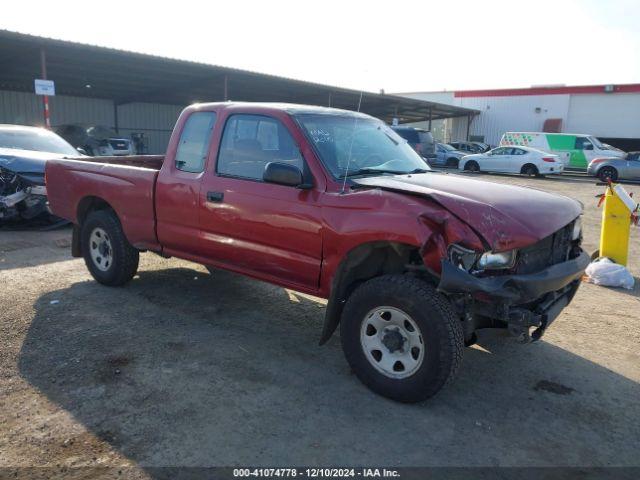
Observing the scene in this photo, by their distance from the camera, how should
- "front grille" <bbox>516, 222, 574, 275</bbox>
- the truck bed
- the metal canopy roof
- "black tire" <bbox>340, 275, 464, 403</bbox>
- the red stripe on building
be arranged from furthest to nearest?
1. the red stripe on building
2. the metal canopy roof
3. the truck bed
4. "front grille" <bbox>516, 222, 574, 275</bbox>
5. "black tire" <bbox>340, 275, 464, 403</bbox>

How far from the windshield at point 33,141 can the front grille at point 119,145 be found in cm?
979

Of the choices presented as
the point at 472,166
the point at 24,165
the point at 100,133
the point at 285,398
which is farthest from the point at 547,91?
the point at 285,398

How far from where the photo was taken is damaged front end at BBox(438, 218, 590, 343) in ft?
9.82

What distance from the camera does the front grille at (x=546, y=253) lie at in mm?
3274

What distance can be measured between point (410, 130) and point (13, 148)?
667 inches

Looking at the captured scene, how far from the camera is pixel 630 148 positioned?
1329 inches

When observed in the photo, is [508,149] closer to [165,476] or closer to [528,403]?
[528,403]

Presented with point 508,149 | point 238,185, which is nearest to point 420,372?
point 238,185

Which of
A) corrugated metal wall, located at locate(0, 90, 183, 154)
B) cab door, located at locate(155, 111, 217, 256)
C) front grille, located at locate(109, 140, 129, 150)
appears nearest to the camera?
cab door, located at locate(155, 111, 217, 256)

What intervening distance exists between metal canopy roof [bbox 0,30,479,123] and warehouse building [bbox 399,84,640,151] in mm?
10656

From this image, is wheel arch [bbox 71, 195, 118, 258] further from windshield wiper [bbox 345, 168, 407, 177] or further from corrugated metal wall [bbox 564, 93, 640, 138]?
corrugated metal wall [bbox 564, 93, 640, 138]

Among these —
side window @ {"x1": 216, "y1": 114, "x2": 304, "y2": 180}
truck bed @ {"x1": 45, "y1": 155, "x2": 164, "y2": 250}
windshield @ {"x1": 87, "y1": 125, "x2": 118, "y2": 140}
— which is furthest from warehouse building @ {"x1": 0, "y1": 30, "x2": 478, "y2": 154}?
side window @ {"x1": 216, "y1": 114, "x2": 304, "y2": 180}

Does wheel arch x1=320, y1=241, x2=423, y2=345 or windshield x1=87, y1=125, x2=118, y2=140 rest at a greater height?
windshield x1=87, y1=125, x2=118, y2=140

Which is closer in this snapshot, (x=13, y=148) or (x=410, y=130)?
(x=13, y=148)
